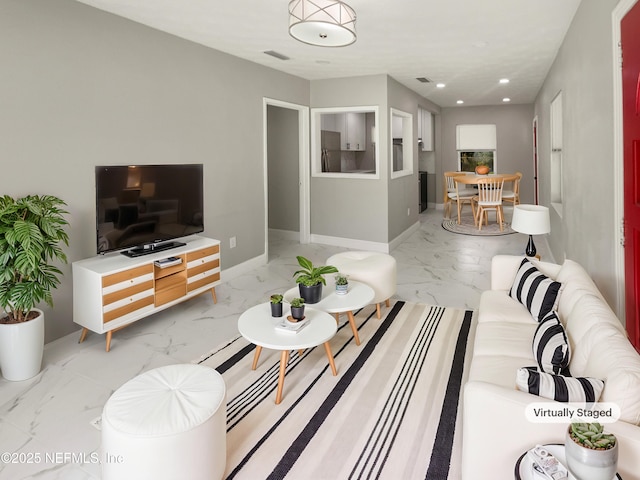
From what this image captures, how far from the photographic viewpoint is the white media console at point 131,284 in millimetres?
3139

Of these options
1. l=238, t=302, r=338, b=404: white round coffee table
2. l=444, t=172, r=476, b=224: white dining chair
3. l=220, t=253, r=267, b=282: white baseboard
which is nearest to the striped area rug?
l=238, t=302, r=338, b=404: white round coffee table

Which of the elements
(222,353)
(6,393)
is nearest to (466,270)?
(222,353)

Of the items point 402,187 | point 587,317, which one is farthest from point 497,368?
point 402,187

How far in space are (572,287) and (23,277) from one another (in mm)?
3269

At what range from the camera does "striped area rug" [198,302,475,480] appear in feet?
6.50

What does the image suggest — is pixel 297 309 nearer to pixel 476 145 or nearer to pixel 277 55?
pixel 277 55

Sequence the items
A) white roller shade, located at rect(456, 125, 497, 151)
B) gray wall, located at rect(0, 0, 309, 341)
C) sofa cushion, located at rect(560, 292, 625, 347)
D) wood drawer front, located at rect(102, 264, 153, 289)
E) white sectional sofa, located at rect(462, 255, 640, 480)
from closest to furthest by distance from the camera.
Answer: white sectional sofa, located at rect(462, 255, 640, 480) < sofa cushion, located at rect(560, 292, 625, 347) < gray wall, located at rect(0, 0, 309, 341) < wood drawer front, located at rect(102, 264, 153, 289) < white roller shade, located at rect(456, 125, 497, 151)

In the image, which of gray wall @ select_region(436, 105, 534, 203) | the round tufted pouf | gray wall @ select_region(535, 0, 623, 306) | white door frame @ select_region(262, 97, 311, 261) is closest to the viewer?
the round tufted pouf

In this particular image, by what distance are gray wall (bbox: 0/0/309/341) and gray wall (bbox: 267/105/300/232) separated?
1.73 metres

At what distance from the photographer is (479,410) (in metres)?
1.52

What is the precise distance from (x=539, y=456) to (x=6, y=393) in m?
2.89

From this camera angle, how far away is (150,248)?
375 cm

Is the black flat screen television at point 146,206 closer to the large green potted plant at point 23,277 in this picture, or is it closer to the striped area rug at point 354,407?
the large green potted plant at point 23,277

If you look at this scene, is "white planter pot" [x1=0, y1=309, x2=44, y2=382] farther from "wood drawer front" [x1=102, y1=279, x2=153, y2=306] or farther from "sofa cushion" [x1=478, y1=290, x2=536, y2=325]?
"sofa cushion" [x1=478, y1=290, x2=536, y2=325]
